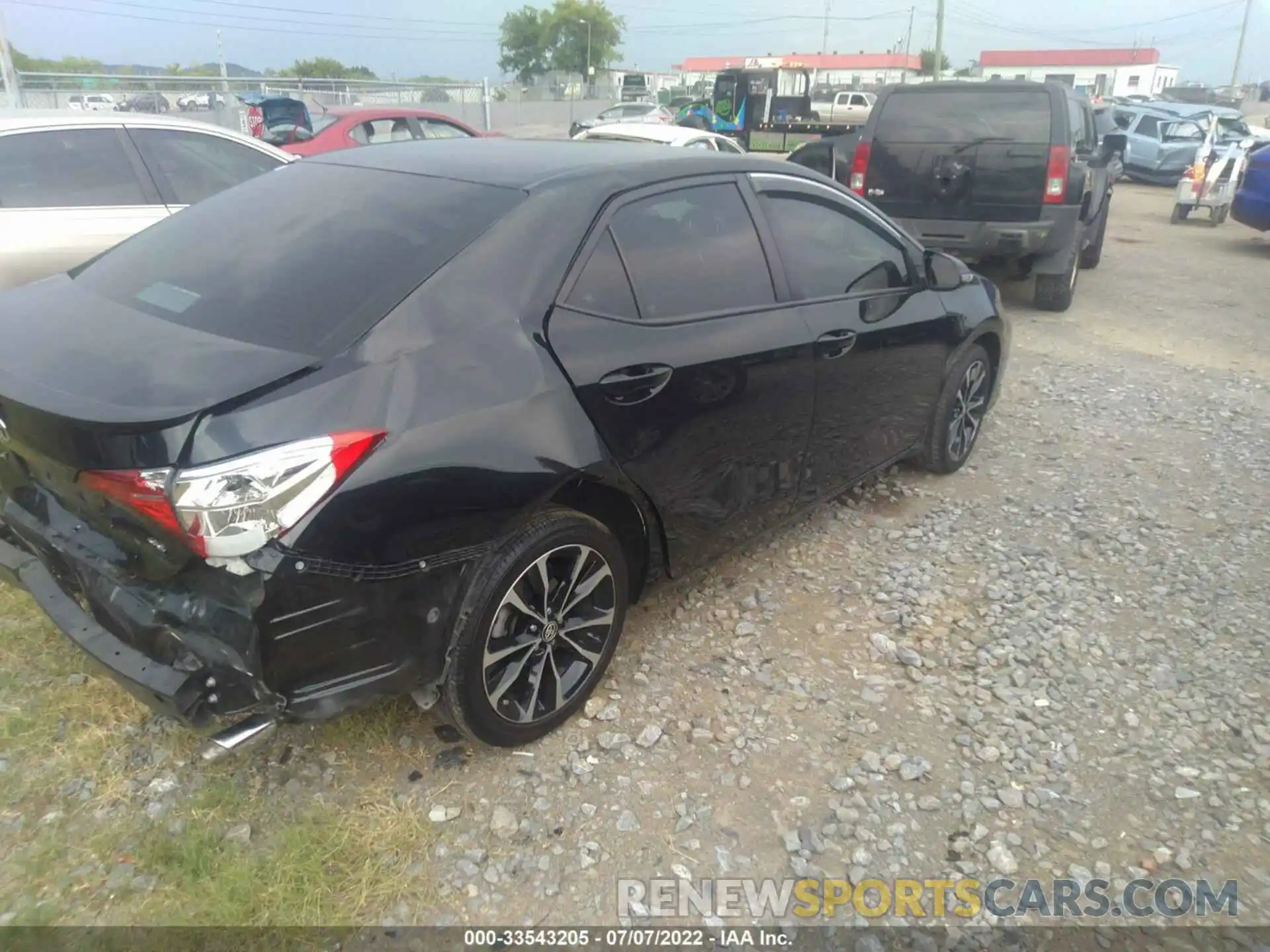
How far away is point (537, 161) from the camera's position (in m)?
3.04

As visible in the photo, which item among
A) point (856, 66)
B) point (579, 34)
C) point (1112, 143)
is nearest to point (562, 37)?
point (579, 34)

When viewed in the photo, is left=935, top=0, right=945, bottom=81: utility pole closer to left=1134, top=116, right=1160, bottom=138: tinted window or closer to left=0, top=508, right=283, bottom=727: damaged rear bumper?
left=1134, top=116, right=1160, bottom=138: tinted window

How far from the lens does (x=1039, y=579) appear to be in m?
3.89

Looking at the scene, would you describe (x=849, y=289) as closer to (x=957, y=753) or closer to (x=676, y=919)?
(x=957, y=753)

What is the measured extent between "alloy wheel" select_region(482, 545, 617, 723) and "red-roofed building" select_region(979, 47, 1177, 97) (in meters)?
85.2

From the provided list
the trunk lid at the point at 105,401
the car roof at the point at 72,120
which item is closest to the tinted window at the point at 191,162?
the car roof at the point at 72,120

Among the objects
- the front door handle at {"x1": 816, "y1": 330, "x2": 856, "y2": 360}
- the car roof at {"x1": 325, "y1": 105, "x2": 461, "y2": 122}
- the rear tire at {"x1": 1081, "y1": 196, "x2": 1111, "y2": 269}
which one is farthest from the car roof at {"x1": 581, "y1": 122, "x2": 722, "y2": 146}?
the front door handle at {"x1": 816, "y1": 330, "x2": 856, "y2": 360}

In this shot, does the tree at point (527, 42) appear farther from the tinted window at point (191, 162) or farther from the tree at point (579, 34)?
the tinted window at point (191, 162)

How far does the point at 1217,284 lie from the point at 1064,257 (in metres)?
3.40

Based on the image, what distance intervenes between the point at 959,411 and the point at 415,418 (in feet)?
10.9

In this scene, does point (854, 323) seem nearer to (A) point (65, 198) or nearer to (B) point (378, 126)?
(A) point (65, 198)

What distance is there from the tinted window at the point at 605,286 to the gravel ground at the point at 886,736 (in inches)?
49.9

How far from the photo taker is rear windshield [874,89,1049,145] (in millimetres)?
7668

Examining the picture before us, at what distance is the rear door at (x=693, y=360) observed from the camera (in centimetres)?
271
